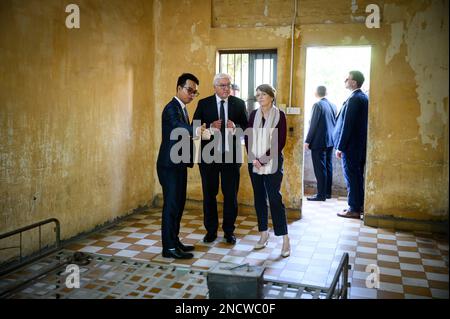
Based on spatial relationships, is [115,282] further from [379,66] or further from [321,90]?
[321,90]

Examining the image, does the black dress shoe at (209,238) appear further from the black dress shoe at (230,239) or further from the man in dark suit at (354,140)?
the man in dark suit at (354,140)

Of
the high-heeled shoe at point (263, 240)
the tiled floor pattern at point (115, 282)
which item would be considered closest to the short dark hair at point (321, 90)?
the high-heeled shoe at point (263, 240)

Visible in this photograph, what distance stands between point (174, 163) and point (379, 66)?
3.28 metres

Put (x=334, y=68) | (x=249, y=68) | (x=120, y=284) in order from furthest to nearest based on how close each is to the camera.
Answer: (x=334, y=68), (x=249, y=68), (x=120, y=284)

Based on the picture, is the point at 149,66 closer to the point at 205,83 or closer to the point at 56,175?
the point at 205,83

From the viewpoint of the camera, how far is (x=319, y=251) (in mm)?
4914

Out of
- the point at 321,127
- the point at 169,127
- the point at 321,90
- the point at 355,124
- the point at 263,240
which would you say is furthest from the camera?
the point at 321,90

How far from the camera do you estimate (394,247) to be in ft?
16.7

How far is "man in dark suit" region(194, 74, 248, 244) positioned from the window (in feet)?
5.01

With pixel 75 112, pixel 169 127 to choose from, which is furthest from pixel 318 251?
pixel 75 112

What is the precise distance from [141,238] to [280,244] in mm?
1693

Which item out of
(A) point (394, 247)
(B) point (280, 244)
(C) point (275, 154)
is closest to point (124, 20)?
(C) point (275, 154)

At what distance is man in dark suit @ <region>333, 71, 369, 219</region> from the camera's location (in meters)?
6.44

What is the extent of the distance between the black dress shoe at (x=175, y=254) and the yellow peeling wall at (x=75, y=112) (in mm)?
1309
